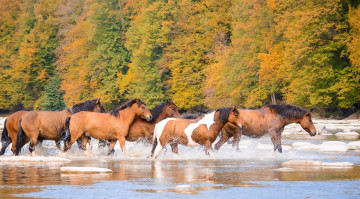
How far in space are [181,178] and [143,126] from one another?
21.6 ft

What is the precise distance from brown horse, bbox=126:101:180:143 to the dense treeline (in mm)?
26578

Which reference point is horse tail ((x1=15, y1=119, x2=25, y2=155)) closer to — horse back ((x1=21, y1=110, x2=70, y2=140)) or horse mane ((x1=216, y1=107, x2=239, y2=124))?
horse back ((x1=21, y1=110, x2=70, y2=140))

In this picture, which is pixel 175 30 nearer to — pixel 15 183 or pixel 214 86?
pixel 214 86

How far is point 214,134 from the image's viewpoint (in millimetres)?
16953

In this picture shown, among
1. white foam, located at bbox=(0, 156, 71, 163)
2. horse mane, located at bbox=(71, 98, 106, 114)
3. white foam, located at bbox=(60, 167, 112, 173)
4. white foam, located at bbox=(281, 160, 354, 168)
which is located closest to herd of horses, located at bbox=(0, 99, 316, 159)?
horse mane, located at bbox=(71, 98, 106, 114)

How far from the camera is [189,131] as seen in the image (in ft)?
55.5

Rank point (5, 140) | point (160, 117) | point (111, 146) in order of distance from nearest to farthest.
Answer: point (111, 146)
point (5, 140)
point (160, 117)

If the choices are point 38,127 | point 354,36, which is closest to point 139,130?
point 38,127

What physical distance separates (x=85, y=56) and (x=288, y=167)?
7069 centimetres

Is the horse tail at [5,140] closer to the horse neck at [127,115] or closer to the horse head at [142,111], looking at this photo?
the horse neck at [127,115]

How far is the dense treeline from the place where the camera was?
151 feet

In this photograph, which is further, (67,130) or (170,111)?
(170,111)

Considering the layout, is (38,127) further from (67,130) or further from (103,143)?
(103,143)

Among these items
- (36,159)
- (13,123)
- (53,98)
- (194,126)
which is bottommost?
(36,159)
